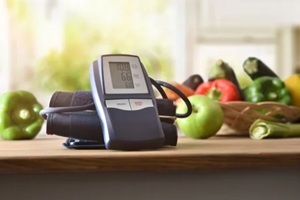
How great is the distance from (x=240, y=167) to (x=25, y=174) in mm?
259

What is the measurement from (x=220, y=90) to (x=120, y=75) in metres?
0.38

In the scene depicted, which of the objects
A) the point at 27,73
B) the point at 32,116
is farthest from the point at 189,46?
the point at 32,116

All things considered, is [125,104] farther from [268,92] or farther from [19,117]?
[268,92]

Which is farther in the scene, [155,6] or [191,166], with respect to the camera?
[155,6]

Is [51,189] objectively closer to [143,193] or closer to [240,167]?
[143,193]

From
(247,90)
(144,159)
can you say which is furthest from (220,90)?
(144,159)

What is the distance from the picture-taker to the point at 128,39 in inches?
99.7

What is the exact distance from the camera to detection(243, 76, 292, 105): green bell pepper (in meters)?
1.10

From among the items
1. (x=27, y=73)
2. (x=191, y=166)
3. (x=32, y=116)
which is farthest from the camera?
(x=27, y=73)

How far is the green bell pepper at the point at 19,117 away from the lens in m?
0.95

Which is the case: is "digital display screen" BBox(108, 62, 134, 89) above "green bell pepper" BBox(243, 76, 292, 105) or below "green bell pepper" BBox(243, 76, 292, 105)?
above

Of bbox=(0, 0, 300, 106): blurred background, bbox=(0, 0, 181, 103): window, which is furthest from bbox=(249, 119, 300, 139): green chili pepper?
bbox=(0, 0, 181, 103): window

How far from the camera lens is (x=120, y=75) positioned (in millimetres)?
775

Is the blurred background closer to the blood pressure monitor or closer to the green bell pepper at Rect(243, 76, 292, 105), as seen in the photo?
the green bell pepper at Rect(243, 76, 292, 105)
